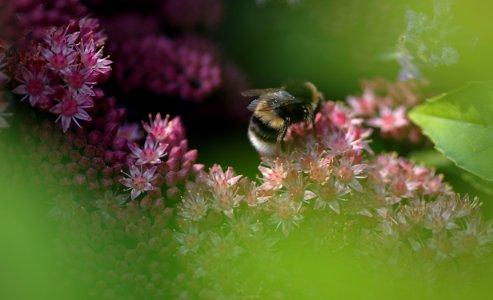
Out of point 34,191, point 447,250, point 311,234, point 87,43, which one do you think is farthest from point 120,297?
point 447,250

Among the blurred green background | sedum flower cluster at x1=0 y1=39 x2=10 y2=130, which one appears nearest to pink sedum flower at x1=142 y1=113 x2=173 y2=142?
the blurred green background

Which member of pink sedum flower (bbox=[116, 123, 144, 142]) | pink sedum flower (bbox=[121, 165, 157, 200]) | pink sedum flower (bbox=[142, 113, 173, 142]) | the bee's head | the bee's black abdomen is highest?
the bee's head

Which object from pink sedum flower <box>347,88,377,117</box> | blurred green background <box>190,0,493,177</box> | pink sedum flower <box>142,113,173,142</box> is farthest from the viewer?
pink sedum flower <box>347,88,377,117</box>

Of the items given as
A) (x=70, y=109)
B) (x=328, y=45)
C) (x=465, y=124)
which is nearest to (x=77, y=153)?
(x=70, y=109)

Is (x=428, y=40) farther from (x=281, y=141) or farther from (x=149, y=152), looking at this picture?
(x=149, y=152)

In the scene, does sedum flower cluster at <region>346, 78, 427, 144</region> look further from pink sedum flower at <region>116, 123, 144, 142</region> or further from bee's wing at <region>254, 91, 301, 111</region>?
pink sedum flower at <region>116, 123, 144, 142</region>

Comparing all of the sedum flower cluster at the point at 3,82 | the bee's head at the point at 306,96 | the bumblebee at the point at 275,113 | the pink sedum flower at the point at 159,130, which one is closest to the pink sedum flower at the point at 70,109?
the sedum flower cluster at the point at 3,82

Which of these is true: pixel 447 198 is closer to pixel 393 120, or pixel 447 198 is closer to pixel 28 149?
pixel 393 120
